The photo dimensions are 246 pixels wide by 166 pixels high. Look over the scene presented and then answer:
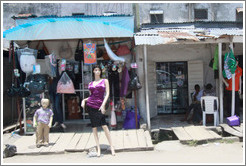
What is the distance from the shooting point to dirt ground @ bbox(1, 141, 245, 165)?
454cm

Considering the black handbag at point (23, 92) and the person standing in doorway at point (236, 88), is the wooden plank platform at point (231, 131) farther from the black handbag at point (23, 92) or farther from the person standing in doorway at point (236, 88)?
the black handbag at point (23, 92)

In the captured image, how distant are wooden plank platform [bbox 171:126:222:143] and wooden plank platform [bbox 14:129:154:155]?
833 millimetres

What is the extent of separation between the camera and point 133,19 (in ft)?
24.3

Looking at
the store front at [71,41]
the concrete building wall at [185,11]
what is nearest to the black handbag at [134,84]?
the store front at [71,41]

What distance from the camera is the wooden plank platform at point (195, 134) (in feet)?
18.5

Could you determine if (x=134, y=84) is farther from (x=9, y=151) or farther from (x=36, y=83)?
(x=9, y=151)

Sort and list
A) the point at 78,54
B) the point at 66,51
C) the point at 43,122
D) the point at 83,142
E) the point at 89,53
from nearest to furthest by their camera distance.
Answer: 1. the point at 43,122
2. the point at 83,142
3. the point at 89,53
4. the point at 78,54
5. the point at 66,51

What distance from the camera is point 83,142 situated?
5.76m

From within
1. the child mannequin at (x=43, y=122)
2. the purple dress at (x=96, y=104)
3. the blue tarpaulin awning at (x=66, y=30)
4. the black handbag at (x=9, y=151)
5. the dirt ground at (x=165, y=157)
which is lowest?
the dirt ground at (x=165, y=157)

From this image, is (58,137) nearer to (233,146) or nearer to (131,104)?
(131,104)

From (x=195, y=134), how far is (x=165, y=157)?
5.20ft

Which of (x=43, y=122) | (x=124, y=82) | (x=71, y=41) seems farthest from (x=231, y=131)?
(x=71, y=41)

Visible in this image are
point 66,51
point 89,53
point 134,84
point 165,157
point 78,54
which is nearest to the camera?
point 165,157

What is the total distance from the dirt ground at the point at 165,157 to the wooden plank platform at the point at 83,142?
0.13 meters
